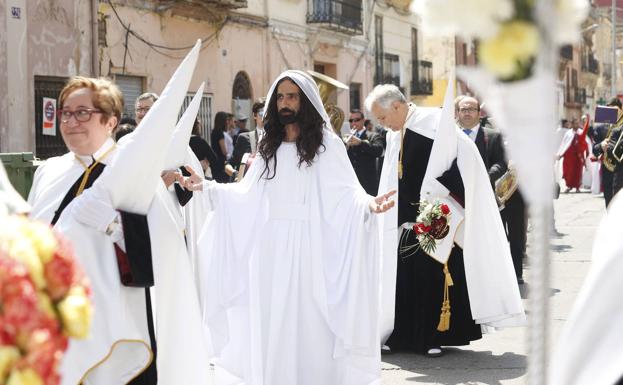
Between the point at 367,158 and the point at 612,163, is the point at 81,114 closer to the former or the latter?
the point at 367,158

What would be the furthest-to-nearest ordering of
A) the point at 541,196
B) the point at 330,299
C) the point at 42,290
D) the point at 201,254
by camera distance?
the point at 201,254, the point at 330,299, the point at 42,290, the point at 541,196

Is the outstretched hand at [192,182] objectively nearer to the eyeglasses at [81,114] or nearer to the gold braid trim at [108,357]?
the eyeglasses at [81,114]

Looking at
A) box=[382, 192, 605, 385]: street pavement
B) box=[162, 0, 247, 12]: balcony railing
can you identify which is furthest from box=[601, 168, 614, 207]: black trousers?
box=[162, 0, 247, 12]: balcony railing

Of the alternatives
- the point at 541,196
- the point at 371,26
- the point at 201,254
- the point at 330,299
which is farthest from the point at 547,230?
the point at 371,26

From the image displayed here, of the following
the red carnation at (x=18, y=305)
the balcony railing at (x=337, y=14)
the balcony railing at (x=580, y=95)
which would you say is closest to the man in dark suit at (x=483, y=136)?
the red carnation at (x=18, y=305)

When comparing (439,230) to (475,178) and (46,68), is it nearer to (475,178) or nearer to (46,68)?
(475,178)

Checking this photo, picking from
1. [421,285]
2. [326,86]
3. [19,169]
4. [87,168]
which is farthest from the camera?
[19,169]

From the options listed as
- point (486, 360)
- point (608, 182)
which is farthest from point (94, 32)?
point (486, 360)

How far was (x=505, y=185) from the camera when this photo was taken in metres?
10.7

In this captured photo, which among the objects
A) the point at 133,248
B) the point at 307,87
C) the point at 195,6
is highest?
the point at 195,6

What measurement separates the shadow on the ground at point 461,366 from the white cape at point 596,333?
4170 mm

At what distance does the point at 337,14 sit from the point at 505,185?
789 inches

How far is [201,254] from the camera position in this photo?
23.7 feet

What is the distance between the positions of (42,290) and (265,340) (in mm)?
4523
